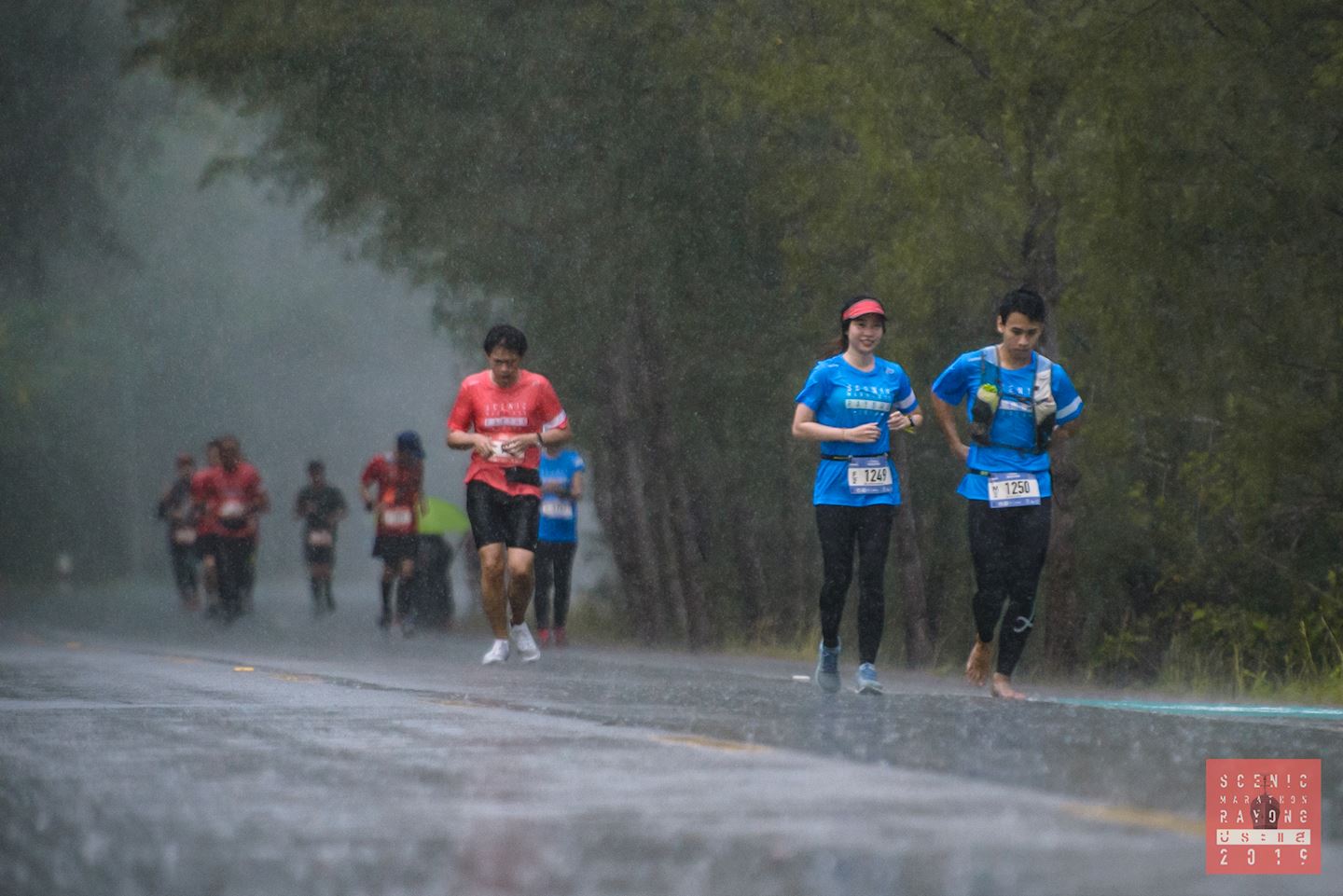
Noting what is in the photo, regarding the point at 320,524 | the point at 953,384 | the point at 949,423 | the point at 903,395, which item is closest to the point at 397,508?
the point at 320,524

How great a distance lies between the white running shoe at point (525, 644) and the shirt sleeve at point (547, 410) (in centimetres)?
131

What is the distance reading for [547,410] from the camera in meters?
16.3

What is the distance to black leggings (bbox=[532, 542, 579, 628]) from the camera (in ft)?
69.0

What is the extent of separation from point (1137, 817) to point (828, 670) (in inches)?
243

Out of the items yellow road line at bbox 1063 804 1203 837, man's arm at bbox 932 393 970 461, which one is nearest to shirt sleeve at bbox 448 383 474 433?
man's arm at bbox 932 393 970 461

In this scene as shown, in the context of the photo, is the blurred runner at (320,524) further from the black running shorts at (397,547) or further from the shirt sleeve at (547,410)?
the shirt sleeve at (547,410)

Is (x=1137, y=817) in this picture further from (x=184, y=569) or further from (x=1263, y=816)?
(x=184, y=569)

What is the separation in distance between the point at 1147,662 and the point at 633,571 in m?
7.79

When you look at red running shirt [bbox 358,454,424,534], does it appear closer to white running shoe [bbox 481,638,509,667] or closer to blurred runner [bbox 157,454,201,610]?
blurred runner [bbox 157,454,201,610]

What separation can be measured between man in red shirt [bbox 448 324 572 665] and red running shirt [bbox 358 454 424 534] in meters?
8.66

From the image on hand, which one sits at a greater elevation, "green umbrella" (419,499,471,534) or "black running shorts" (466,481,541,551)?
"green umbrella" (419,499,471,534)

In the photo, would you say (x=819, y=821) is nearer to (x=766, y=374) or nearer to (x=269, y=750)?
(x=269, y=750)

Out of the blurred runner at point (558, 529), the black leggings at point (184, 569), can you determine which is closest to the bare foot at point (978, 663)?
the blurred runner at point (558, 529)

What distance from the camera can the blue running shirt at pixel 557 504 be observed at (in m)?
20.8
